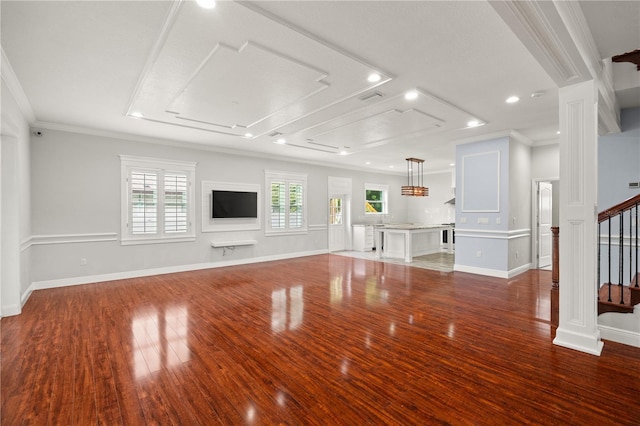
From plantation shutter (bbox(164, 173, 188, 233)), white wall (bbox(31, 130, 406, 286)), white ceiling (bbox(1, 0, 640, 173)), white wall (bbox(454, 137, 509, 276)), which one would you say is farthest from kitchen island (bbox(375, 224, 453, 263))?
plantation shutter (bbox(164, 173, 188, 233))

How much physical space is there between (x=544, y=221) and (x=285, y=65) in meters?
6.97

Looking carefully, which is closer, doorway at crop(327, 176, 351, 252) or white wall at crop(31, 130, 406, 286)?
white wall at crop(31, 130, 406, 286)

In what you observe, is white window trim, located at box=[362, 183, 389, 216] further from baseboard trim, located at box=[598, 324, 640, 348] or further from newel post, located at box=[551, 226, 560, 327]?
baseboard trim, located at box=[598, 324, 640, 348]

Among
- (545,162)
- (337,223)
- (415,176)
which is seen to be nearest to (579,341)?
(545,162)

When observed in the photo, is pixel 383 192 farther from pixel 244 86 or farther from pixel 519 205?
pixel 244 86

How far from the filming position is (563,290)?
118 inches

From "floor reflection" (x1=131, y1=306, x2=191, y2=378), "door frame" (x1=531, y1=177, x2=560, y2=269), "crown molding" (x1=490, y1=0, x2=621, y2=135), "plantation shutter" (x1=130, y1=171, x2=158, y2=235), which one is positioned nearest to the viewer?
"crown molding" (x1=490, y1=0, x2=621, y2=135)

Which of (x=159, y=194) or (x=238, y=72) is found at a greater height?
(x=238, y=72)

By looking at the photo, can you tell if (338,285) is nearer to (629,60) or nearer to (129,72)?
(129,72)

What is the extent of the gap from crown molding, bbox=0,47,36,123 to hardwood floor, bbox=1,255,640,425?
286 centimetres

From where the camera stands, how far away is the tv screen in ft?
23.5

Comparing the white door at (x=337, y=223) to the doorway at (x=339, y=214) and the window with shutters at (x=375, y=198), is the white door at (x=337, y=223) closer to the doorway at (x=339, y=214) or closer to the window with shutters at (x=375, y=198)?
the doorway at (x=339, y=214)

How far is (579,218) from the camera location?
113 inches

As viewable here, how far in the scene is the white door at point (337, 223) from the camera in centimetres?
979
